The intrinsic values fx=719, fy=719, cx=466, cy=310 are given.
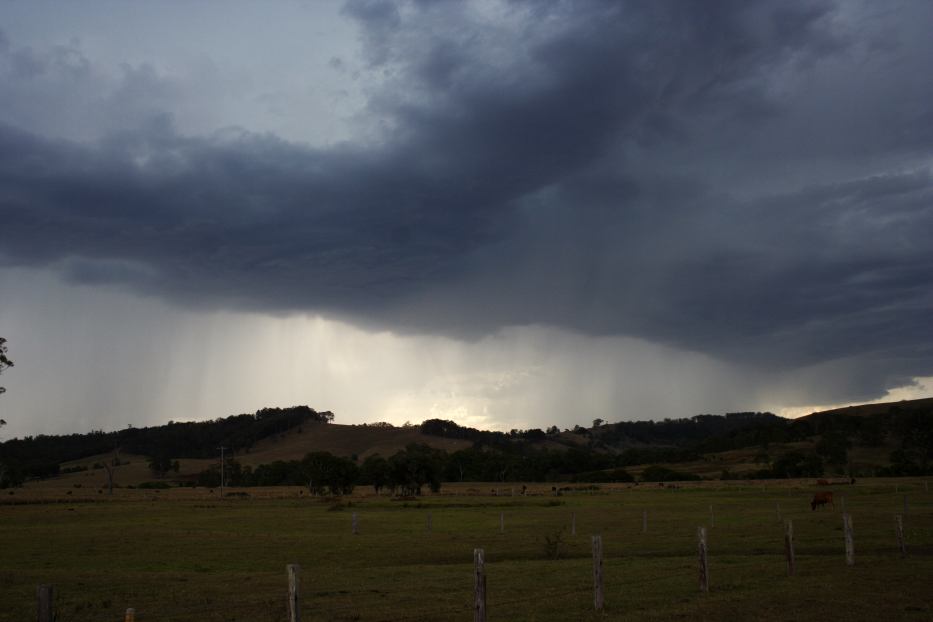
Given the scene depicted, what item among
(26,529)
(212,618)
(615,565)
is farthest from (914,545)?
(26,529)

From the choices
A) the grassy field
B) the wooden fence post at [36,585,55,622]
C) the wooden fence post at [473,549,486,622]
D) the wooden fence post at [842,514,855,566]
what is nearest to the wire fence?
the grassy field

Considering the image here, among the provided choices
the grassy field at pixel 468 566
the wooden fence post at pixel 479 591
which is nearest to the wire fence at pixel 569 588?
the grassy field at pixel 468 566

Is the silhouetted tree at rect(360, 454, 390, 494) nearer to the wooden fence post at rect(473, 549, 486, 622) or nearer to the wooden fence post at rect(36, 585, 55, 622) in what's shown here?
the wooden fence post at rect(473, 549, 486, 622)

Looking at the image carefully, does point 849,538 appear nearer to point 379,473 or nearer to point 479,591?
point 479,591

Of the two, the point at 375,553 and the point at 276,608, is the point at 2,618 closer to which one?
the point at 276,608

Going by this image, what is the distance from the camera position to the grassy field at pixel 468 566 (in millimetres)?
19672

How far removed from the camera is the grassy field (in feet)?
64.5

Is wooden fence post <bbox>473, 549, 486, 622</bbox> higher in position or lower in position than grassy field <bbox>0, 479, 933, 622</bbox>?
higher

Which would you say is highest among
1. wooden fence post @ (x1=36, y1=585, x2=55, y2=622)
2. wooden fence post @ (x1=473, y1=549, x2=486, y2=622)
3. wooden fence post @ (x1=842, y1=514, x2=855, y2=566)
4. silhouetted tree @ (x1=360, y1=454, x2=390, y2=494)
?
wooden fence post @ (x1=36, y1=585, x2=55, y2=622)

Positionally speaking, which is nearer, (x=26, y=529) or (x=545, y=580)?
(x=545, y=580)

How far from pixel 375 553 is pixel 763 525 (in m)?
24.9

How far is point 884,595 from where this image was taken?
19.6 meters

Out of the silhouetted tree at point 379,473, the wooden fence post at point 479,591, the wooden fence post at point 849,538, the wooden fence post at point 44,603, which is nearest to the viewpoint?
the wooden fence post at point 44,603

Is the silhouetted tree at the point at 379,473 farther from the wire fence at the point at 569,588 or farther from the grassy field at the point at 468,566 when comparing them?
the wire fence at the point at 569,588
